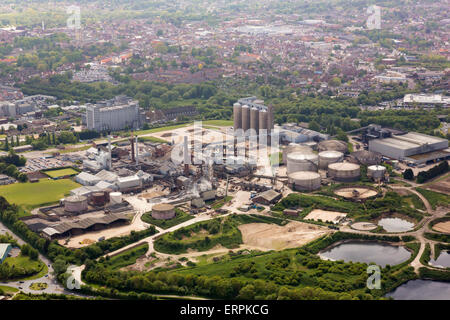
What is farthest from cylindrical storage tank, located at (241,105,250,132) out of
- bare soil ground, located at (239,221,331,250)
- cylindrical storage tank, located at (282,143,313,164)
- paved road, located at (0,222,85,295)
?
paved road, located at (0,222,85,295)

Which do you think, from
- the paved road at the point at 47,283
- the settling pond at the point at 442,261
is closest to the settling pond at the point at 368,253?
the settling pond at the point at 442,261

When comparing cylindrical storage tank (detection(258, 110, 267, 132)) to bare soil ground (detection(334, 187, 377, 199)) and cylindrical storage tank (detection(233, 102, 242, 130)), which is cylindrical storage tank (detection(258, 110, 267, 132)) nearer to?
cylindrical storage tank (detection(233, 102, 242, 130))

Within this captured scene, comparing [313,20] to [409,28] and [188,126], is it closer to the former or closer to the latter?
[409,28]

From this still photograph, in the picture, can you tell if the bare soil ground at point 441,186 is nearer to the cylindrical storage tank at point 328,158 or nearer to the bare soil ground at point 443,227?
the bare soil ground at point 443,227

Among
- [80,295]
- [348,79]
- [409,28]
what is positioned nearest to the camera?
[80,295]

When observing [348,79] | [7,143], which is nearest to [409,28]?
[348,79]

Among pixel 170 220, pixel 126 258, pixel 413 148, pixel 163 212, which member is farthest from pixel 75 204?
pixel 413 148
